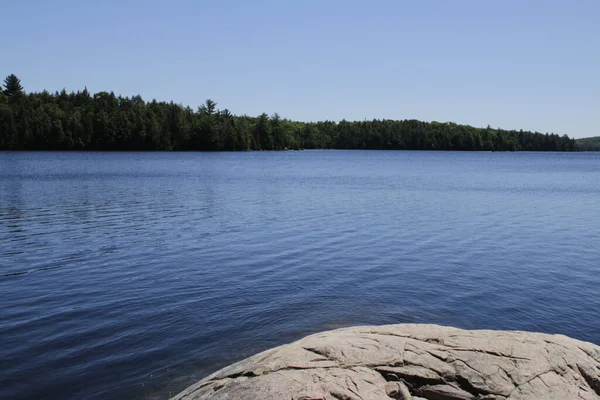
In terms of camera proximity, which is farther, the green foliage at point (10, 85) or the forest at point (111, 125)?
the green foliage at point (10, 85)

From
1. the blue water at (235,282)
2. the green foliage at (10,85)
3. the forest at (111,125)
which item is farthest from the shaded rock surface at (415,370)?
the green foliage at (10,85)

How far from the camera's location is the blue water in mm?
10125

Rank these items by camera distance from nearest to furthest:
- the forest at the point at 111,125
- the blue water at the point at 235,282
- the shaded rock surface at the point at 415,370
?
the shaded rock surface at the point at 415,370
the blue water at the point at 235,282
the forest at the point at 111,125

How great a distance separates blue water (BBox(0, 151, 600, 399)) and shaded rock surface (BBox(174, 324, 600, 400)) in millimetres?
2986

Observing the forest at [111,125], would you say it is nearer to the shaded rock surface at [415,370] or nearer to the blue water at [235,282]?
the blue water at [235,282]

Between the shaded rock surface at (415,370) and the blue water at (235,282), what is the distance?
9.80 feet

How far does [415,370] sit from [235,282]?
976 centimetres

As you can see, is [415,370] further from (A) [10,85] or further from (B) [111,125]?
(A) [10,85]

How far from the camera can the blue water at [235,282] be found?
33.2 ft

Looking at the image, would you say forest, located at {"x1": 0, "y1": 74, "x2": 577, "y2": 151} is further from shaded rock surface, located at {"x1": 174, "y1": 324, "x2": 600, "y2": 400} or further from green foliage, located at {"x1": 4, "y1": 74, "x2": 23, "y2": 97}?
shaded rock surface, located at {"x1": 174, "y1": 324, "x2": 600, "y2": 400}

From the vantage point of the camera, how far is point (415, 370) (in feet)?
21.5

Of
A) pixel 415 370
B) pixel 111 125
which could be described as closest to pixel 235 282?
pixel 415 370

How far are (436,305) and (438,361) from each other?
7.31 metres

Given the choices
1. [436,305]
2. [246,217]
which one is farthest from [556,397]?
[246,217]
